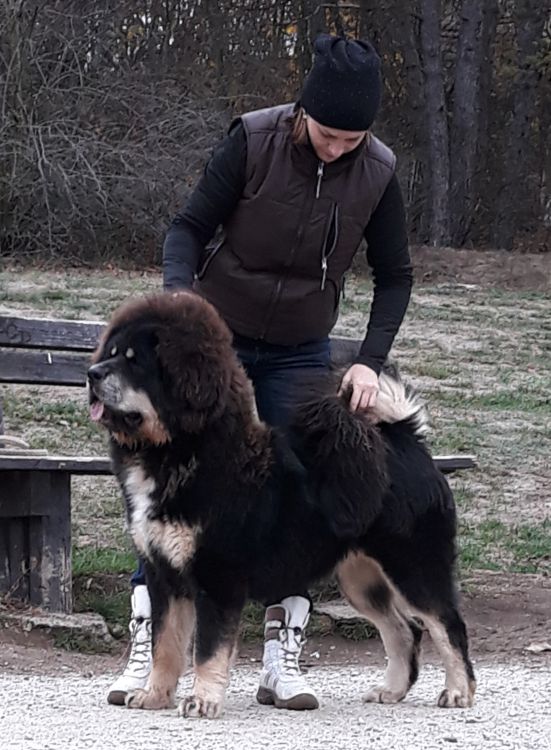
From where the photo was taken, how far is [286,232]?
4.98 m

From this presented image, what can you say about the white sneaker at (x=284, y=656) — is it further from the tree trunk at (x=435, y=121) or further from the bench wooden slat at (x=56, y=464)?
the tree trunk at (x=435, y=121)

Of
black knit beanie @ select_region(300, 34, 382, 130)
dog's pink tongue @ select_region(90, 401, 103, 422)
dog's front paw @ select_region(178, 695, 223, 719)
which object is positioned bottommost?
dog's front paw @ select_region(178, 695, 223, 719)

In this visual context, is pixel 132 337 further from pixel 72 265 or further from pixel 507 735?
pixel 72 265

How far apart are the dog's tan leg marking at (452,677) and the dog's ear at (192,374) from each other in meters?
1.17

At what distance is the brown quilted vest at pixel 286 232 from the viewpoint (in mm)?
→ 4953

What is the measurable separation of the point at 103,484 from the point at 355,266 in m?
11.3

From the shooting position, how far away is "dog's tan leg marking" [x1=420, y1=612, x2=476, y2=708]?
5.01 metres

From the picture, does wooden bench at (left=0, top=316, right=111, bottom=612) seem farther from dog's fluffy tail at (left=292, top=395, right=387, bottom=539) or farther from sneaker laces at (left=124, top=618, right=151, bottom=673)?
dog's fluffy tail at (left=292, top=395, right=387, bottom=539)

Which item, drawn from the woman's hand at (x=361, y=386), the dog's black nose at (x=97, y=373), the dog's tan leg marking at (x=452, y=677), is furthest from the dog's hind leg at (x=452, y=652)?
the dog's black nose at (x=97, y=373)

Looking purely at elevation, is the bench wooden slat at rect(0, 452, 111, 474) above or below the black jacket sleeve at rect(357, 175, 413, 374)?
below

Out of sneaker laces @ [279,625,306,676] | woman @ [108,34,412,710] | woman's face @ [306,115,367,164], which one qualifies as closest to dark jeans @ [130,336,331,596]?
woman @ [108,34,412,710]

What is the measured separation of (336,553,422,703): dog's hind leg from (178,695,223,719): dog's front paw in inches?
30.1

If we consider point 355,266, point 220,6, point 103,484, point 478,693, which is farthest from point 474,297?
point 478,693

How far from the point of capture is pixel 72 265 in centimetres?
1947
